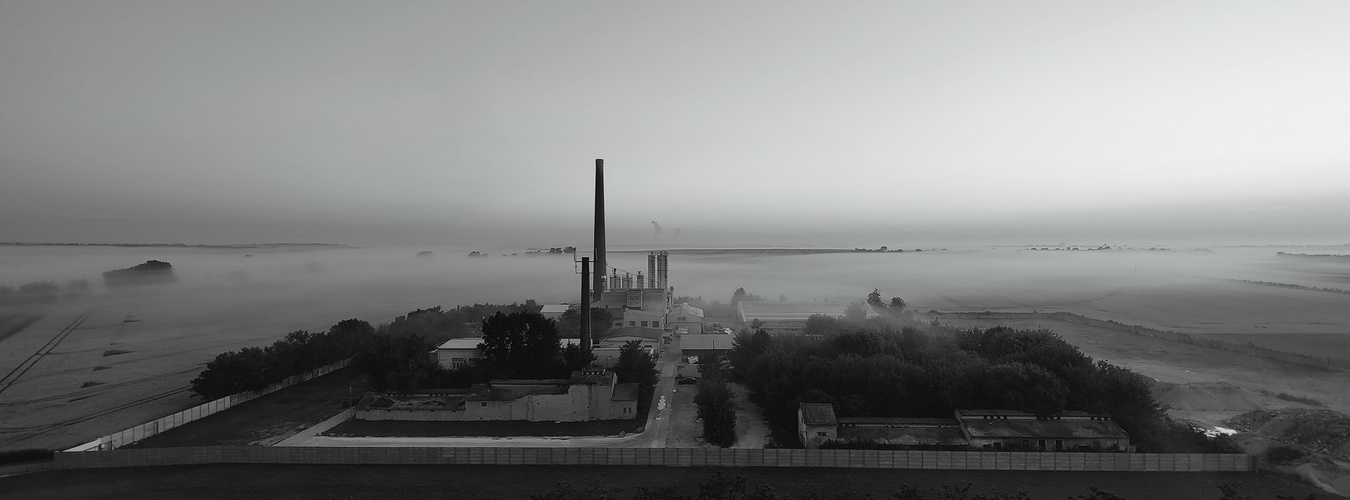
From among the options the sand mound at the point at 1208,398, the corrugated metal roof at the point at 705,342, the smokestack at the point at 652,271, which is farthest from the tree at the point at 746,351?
the smokestack at the point at 652,271

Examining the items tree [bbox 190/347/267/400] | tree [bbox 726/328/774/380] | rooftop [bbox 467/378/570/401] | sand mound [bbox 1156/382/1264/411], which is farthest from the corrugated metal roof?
tree [bbox 190/347/267/400]

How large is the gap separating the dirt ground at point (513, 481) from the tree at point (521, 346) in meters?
8.51

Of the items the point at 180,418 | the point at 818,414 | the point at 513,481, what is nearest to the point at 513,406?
the point at 513,481

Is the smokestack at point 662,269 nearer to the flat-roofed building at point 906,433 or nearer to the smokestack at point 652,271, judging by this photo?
the smokestack at point 652,271

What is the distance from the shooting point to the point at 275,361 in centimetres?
2461

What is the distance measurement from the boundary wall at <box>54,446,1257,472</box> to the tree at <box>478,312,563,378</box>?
321 inches

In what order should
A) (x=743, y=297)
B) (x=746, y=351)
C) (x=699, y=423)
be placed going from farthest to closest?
(x=743, y=297)
(x=746, y=351)
(x=699, y=423)

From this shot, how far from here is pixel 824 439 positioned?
17.5 meters

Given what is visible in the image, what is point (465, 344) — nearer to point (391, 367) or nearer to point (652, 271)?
point (391, 367)

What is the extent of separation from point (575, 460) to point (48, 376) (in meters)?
33.7

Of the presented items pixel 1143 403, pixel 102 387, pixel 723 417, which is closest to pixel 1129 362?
pixel 1143 403

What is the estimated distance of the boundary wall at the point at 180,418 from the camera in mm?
17391

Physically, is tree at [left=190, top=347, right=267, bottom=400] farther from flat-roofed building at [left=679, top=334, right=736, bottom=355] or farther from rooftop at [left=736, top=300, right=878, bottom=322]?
rooftop at [left=736, top=300, right=878, bottom=322]

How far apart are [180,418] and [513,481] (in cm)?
1533
